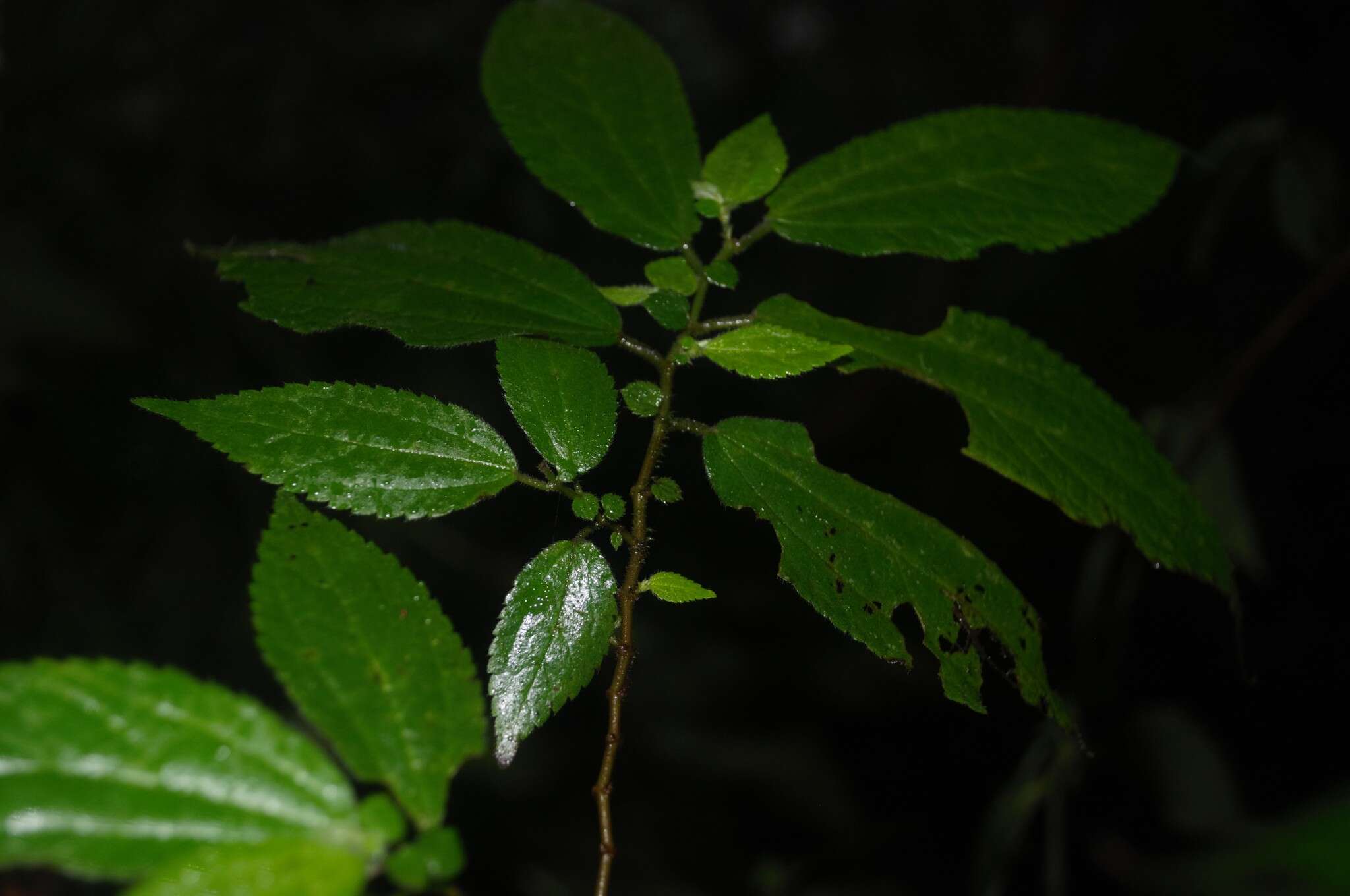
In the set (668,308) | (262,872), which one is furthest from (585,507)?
(262,872)

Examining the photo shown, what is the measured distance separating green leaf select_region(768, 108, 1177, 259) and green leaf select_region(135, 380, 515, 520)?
1.04 feet

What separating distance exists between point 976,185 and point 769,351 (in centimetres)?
22

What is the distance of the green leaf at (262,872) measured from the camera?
40cm

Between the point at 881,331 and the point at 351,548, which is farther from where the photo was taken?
the point at 881,331

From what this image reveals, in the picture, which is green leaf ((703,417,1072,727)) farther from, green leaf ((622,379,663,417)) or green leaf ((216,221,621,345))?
green leaf ((216,221,621,345))

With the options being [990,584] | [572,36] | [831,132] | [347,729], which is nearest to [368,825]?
[347,729]

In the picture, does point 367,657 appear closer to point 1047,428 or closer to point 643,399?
point 643,399

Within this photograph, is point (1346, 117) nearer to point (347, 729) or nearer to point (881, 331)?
point (881, 331)

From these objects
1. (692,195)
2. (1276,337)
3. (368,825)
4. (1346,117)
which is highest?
(692,195)

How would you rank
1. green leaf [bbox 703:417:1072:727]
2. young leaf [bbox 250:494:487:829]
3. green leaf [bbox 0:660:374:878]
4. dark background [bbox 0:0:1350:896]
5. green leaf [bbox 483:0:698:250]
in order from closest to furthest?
1. green leaf [bbox 0:660:374:878]
2. young leaf [bbox 250:494:487:829]
3. green leaf [bbox 703:417:1072:727]
4. green leaf [bbox 483:0:698:250]
5. dark background [bbox 0:0:1350:896]

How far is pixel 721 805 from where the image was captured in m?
2.69

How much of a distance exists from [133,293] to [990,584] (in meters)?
3.05

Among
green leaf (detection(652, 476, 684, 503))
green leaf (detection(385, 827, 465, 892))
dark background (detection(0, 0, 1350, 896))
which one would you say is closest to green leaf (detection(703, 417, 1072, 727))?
green leaf (detection(652, 476, 684, 503))

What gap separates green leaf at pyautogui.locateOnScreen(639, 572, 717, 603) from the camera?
0.64 m
